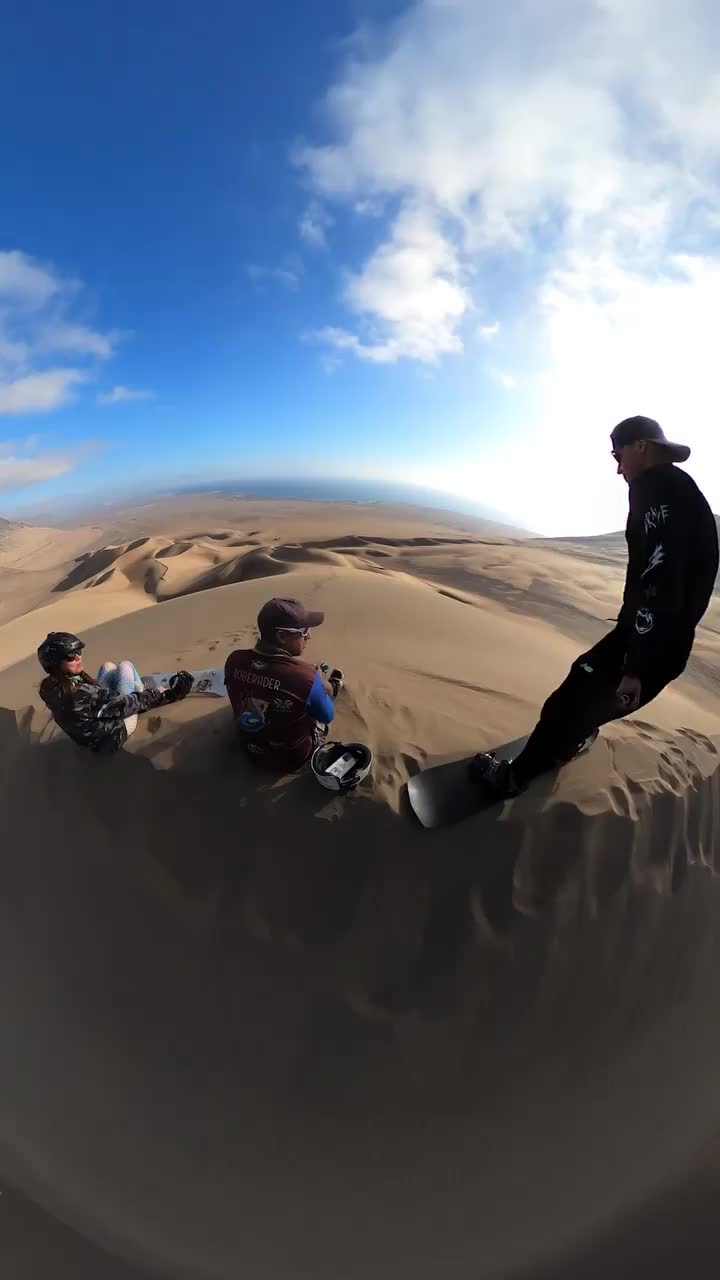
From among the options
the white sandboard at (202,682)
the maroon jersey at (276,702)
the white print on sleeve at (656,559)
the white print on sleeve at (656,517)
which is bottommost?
the white sandboard at (202,682)

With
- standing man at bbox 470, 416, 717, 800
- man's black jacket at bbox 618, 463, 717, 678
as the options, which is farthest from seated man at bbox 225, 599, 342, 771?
man's black jacket at bbox 618, 463, 717, 678

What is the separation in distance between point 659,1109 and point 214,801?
2.68 meters

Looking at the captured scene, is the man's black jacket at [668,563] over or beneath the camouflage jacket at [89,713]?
over

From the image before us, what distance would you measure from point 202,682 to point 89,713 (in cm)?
91

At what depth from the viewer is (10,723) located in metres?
3.74

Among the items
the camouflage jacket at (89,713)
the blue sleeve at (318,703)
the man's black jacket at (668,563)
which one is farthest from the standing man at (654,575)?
the camouflage jacket at (89,713)

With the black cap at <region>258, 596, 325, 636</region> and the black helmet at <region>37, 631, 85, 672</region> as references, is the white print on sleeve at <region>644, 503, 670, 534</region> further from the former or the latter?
the black helmet at <region>37, 631, 85, 672</region>

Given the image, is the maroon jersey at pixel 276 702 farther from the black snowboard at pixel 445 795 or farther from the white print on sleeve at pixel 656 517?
the white print on sleeve at pixel 656 517

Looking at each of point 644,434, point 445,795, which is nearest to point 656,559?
point 644,434

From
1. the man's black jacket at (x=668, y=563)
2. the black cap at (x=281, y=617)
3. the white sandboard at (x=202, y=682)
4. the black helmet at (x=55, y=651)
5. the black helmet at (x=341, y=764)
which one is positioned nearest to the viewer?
the man's black jacket at (x=668, y=563)

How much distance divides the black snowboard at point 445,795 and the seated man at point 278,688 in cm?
63

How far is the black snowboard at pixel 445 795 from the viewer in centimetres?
255

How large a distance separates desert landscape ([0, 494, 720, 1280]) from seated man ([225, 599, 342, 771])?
0.92ft

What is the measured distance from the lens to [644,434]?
7.00 feet
